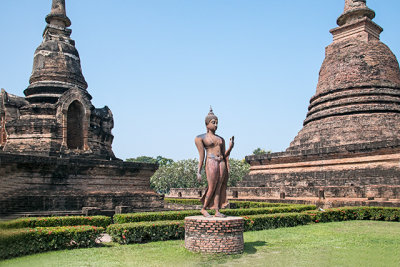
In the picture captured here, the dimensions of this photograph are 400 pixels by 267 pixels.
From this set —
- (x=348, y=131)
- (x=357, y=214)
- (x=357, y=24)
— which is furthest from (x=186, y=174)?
(x=357, y=214)

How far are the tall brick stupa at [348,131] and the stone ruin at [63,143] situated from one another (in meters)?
9.24

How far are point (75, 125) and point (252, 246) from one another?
1323 centimetres

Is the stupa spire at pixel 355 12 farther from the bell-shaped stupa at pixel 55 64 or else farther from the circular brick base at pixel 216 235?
the circular brick base at pixel 216 235

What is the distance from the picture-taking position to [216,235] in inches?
298

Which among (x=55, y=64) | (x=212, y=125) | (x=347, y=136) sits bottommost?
(x=212, y=125)

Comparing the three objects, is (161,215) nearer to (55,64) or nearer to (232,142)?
(232,142)

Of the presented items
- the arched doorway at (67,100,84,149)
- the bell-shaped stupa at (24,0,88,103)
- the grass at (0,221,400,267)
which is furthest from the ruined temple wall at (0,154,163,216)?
the grass at (0,221,400,267)

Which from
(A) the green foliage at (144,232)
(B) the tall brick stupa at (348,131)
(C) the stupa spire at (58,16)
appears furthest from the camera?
(C) the stupa spire at (58,16)

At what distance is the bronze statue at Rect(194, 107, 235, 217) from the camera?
326 inches

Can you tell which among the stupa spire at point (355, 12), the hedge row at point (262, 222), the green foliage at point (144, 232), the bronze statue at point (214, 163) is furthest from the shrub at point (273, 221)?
the stupa spire at point (355, 12)

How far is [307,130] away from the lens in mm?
24578

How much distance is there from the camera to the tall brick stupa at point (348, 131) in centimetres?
1871

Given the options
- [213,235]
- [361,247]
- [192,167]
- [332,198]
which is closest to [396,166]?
[332,198]

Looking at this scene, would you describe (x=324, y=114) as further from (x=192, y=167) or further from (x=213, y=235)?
(x=192, y=167)
